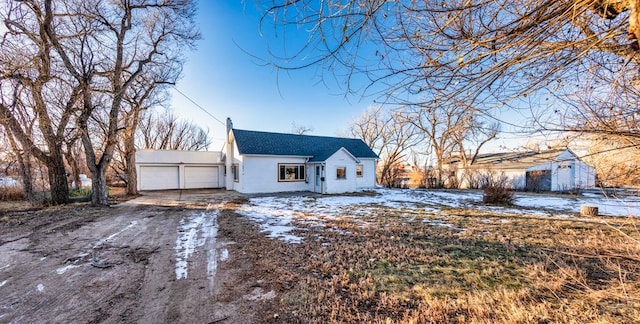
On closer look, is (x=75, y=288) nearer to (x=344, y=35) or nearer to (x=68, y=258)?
(x=68, y=258)

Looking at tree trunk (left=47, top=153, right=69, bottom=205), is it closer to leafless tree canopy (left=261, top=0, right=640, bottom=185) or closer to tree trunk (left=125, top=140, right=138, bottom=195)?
tree trunk (left=125, top=140, right=138, bottom=195)

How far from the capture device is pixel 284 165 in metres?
16.1

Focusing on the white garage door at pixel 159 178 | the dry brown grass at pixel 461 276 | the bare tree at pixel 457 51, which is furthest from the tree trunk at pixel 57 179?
the bare tree at pixel 457 51

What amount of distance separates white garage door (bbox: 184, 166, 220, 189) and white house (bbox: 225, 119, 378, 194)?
2303mm

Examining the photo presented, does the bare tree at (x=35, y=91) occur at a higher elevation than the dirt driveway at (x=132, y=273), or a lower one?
higher

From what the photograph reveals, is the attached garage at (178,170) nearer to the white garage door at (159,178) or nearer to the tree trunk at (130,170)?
the white garage door at (159,178)

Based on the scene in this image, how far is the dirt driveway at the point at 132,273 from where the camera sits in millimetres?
2623

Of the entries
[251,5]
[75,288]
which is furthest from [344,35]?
[75,288]

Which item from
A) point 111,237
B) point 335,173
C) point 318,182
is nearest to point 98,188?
point 111,237

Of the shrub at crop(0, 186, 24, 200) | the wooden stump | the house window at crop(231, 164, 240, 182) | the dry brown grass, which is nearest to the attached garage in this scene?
the house window at crop(231, 164, 240, 182)

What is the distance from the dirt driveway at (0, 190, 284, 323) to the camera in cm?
262

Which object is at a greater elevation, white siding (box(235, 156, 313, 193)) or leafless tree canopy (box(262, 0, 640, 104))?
leafless tree canopy (box(262, 0, 640, 104))

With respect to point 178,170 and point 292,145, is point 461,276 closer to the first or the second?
point 292,145

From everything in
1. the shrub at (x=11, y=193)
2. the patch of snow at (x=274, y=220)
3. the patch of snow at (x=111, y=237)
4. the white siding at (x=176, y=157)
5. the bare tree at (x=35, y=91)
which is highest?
the bare tree at (x=35, y=91)
